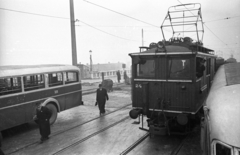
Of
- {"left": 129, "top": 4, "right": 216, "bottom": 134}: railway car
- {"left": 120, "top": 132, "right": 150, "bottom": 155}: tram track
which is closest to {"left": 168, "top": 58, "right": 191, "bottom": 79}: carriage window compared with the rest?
{"left": 129, "top": 4, "right": 216, "bottom": 134}: railway car

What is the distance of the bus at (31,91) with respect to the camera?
753 cm

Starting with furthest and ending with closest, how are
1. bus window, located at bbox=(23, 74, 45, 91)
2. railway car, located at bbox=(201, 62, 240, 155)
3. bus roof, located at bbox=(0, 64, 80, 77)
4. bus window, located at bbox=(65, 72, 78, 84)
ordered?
1. bus window, located at bbox=(65, 72, 78, 84)
2. bus window, located at bbox=(23, 74, 45, 91)
3. bus roof, located at bbox=(0, 64, 80, 77)
4. railway car, located at bbox=(201, 62, 240, 155)

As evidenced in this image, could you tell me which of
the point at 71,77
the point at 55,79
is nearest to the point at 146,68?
the point at 55,79

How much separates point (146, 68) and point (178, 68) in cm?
113

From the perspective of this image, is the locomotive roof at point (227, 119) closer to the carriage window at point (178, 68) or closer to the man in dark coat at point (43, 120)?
the carriage window at point (178, 68)

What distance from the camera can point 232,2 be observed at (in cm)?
1329

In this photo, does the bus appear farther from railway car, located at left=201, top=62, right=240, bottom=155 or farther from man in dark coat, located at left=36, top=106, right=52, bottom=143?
railway car, located at left=201, top=62, right=240, bottom=155

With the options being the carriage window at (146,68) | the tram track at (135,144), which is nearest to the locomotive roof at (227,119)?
the tram track at (135,144)

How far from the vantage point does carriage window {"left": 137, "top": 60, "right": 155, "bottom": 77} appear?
717 centimetres

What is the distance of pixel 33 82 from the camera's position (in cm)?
861

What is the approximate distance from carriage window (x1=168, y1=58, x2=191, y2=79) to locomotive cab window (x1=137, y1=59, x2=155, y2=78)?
61 centimetres

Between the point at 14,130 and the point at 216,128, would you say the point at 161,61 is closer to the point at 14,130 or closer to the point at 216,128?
the point at 216,128

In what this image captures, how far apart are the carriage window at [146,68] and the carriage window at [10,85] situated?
4763mm

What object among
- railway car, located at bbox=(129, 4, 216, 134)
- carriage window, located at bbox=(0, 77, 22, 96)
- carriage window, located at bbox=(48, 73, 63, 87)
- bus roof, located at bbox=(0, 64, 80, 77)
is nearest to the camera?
railway car, located at bbox=(129, 4, 216, 134)
